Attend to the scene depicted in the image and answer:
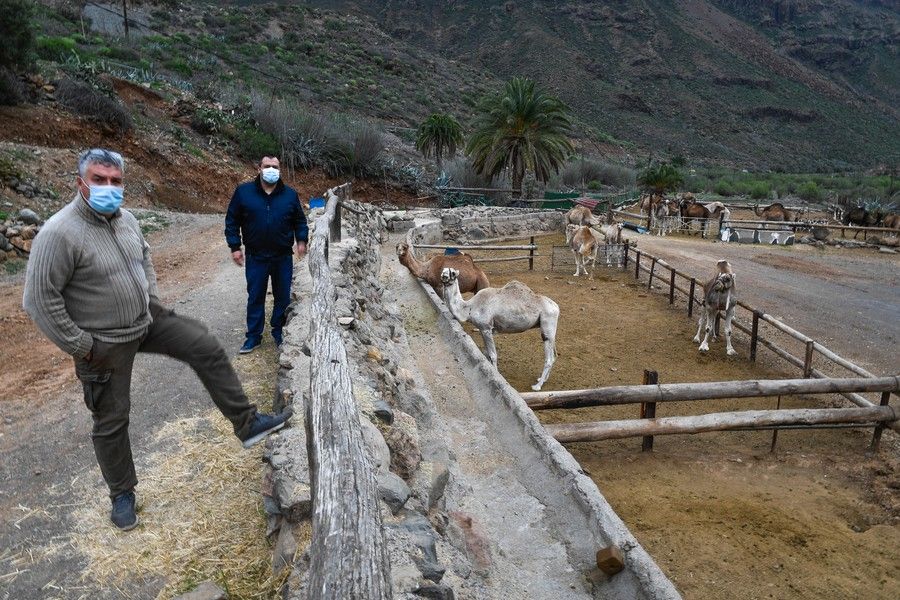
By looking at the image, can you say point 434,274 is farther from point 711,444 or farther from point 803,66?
point 803,66

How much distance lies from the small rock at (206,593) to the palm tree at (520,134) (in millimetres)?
27241

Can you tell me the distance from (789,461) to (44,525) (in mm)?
7121

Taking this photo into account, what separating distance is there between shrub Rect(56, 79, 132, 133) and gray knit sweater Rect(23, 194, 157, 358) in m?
19.4

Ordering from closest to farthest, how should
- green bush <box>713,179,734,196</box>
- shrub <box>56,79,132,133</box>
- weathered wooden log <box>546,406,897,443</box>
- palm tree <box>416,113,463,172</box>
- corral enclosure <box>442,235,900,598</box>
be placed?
1. corral enclosure <box>442,235,900,598</box>
2. weathered wooden log <box>546,406,897,443</box>
3. shrub <box>56,79,132,133</box>
4. palm tree <box>416,113,463,172</box>
5. green bush <box>713,179,734,196</box>

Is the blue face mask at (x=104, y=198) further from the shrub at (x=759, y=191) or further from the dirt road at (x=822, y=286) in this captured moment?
the shrub at (x=759, y=191)

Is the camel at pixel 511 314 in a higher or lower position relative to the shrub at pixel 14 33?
lower

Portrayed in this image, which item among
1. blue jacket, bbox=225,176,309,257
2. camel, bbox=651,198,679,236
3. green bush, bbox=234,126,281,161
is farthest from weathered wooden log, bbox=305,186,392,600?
camel, bbox=651,198,679,236

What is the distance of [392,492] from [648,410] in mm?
4228

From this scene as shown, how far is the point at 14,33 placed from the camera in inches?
664

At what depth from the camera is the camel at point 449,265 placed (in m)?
10.1

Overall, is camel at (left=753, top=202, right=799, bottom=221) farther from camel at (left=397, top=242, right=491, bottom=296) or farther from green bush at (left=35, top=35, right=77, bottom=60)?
green bush at (left=35, top=35, right=77, bottom=60)

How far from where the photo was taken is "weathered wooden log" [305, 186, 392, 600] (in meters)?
1.76

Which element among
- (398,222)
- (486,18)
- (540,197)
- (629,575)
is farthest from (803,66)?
(629,575)

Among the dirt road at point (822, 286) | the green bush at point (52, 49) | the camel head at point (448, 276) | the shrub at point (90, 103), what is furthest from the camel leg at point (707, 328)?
the green bush at point (52, 49)
